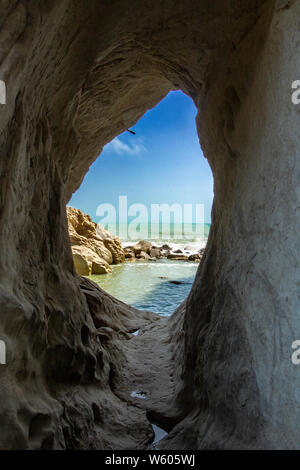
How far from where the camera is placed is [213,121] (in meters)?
3.22

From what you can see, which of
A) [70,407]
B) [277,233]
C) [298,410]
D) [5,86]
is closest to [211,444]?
[298,410]

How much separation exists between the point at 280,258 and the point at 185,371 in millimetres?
2296

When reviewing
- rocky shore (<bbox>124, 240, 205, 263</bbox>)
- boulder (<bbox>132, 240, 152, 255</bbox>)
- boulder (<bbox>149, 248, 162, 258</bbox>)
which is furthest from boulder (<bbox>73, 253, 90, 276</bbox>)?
boulder (<bbox>149, 248, 162, 258</bbox>)

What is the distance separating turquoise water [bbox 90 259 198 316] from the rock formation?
23.9 inches

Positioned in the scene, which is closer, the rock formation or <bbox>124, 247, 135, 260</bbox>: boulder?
the rock formation

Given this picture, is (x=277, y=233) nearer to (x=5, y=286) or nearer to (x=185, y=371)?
(x=5, y=286)

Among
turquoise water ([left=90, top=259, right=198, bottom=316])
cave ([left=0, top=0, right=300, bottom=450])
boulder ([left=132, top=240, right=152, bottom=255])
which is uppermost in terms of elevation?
cave ([left=0, top=0, right=300, bottom=450])

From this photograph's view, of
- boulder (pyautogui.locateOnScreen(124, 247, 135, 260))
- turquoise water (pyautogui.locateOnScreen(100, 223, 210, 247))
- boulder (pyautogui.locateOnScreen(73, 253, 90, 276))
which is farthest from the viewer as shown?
turquoise water (pyautogui.locateOnScreen(100, 223, 210, 247))

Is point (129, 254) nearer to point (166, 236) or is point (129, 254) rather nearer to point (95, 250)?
point (95, 250)

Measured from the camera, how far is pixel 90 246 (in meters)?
15.8

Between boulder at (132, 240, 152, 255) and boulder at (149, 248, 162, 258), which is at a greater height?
boulder at (132, 240, 152, 255)

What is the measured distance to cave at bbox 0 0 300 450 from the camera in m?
1.65

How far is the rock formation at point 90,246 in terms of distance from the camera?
13.4 metres

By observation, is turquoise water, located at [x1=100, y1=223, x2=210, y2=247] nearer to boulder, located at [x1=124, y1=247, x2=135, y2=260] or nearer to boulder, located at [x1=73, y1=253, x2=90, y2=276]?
boulder, located at [x1=124, y1=247, x2=135, y2=260]
